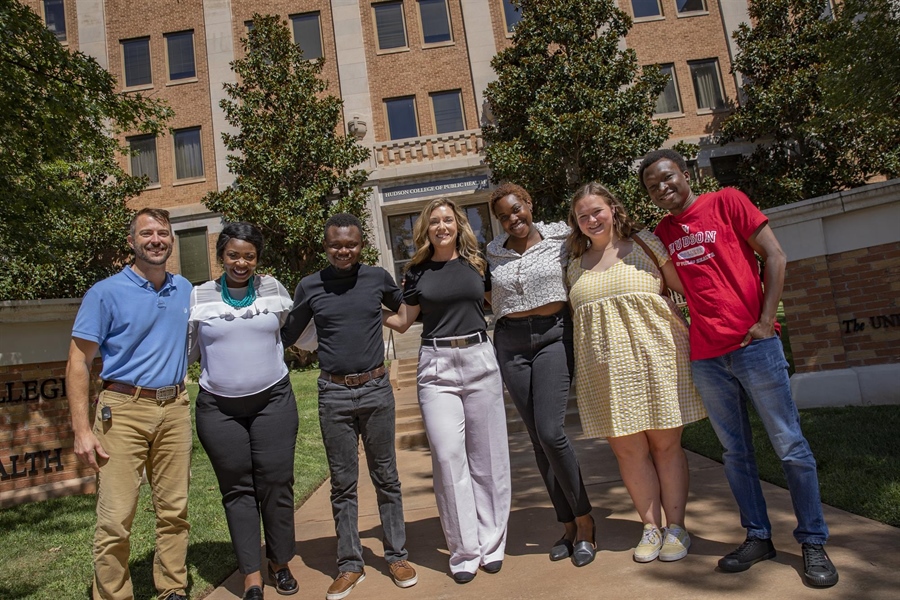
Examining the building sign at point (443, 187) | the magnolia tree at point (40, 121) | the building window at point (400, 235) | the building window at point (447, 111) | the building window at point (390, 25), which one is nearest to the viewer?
the magnolia tree at point (40, 121)

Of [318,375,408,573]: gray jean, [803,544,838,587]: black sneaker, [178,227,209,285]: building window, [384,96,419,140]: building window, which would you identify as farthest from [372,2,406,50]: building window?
[803,544,838,587]: black sneaker

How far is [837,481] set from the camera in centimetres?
422

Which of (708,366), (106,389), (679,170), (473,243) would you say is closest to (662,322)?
(708,366)

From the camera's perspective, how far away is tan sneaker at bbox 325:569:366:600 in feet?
10.9

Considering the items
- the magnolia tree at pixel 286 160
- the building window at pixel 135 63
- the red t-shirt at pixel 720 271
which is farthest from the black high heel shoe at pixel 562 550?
the building window at pixel 135 63

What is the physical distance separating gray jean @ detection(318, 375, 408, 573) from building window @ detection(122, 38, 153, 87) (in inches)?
799

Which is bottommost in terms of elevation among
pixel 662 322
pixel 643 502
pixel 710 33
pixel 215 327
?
pixel 643 502

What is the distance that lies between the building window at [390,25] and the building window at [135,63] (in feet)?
25.1

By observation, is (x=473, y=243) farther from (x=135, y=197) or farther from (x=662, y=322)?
(x=135, y=197)

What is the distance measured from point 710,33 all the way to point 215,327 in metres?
20.8

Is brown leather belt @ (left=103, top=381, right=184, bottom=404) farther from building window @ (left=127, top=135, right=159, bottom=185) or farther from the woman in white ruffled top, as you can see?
building window @ (left=127, top=135, right=159, bottom=185)

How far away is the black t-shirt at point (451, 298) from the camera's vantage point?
11.9ft

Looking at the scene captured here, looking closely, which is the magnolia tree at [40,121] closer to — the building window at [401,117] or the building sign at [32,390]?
the building sign at [32,390]

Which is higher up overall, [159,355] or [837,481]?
[159,355]
